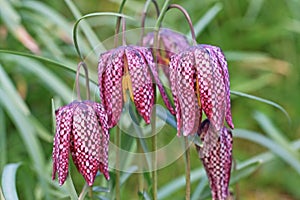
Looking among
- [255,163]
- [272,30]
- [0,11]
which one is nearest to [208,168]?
[255,163]

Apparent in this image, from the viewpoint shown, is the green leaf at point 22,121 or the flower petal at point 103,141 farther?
the green leaf at point 22,121

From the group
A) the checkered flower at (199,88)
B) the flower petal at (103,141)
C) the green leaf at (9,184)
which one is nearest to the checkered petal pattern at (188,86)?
the checkered flower at (199,88)

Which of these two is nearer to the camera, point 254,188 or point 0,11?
point 0,11

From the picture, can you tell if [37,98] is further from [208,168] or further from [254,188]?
[208,168]

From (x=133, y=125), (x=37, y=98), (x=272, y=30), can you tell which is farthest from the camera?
(x=272, y=30)

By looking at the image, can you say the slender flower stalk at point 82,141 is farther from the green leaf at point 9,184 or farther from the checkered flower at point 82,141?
the green leaf at point 9,184

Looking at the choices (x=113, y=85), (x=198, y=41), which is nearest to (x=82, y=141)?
(x=113, y=85)

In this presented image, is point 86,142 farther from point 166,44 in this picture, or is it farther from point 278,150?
point 278,150
